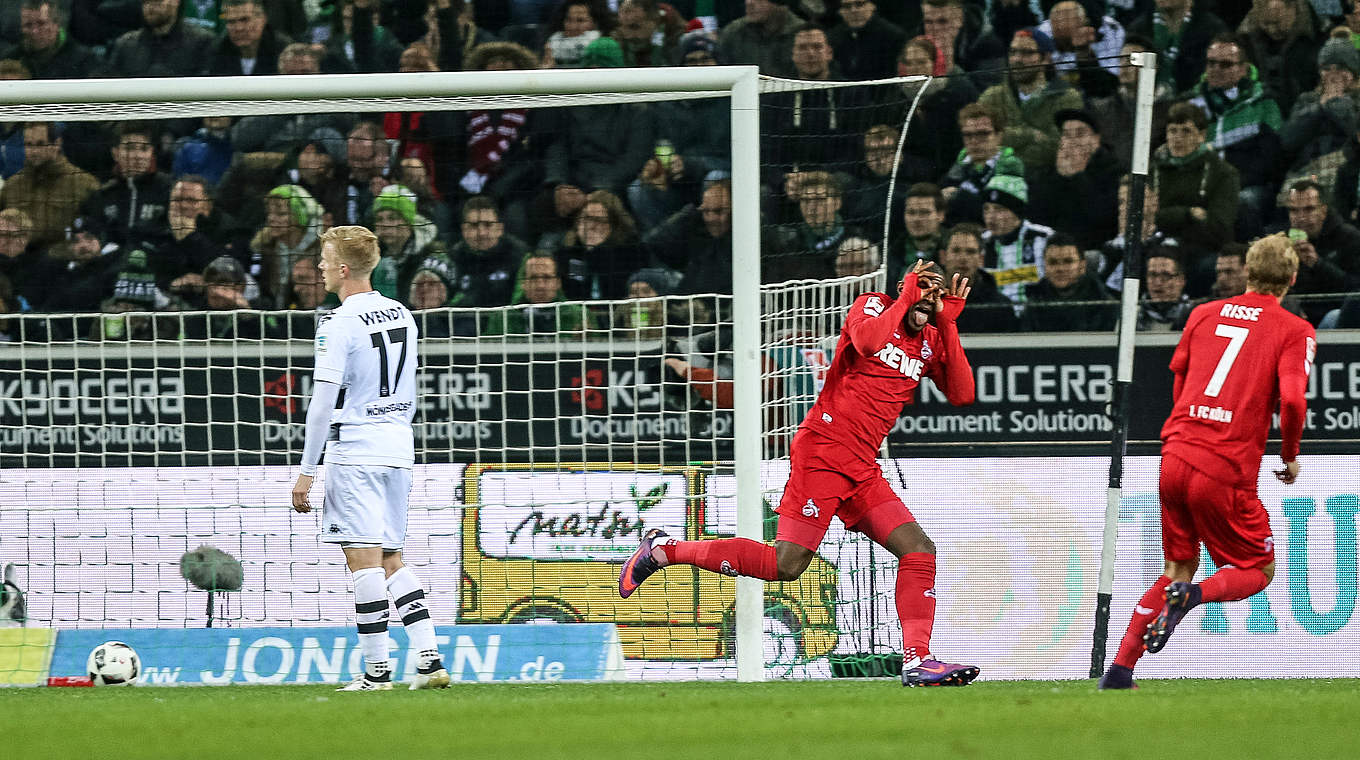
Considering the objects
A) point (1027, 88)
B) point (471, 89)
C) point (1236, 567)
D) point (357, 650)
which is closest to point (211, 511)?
point (357, 650)

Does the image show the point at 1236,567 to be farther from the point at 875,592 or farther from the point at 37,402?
the point at 37,402

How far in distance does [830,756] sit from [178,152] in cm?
682

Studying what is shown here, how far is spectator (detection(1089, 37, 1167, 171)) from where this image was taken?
36.0 feet

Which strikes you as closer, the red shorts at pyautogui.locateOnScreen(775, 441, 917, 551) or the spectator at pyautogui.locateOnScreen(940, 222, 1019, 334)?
the red shorts at pyautogui.locateOnScreen(775, 441, 917, 551)

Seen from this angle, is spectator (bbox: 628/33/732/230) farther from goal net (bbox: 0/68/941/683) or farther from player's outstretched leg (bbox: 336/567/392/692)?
player's outstretched leg (bbox: 336/567/392/692)

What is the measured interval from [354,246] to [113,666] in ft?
7.88

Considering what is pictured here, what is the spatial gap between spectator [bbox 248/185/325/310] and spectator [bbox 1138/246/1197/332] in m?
4.38

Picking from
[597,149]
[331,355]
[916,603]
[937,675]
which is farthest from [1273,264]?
[597,149]

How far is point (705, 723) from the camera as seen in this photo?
16.4ft

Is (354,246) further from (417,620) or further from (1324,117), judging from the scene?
(1324,117)

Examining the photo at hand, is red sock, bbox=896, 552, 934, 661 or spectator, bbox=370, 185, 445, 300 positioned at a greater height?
spectator, bbox=370, 185, 445, 300

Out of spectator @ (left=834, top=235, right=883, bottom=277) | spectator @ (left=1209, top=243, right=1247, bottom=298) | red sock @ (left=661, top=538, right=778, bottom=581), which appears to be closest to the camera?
red sock @ (left=661, top=538, right=778, bottom=581)

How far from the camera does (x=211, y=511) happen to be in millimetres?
8070

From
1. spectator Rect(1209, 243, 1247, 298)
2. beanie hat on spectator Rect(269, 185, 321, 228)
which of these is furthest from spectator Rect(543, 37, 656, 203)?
spectator Rect(1209, 243, 1247, 298)
